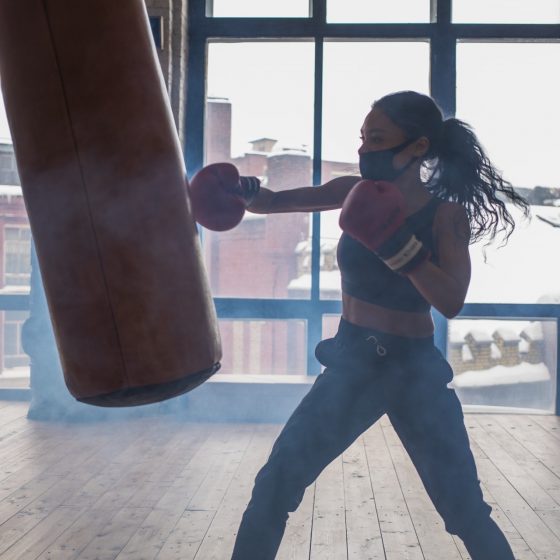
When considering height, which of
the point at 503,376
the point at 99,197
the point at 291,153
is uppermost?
the point at 291,153

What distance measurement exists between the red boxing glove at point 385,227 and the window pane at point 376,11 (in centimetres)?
292

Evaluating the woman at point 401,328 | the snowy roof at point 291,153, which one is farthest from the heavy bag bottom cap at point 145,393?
the snowy roof at point 291,153

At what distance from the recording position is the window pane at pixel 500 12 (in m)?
3.93

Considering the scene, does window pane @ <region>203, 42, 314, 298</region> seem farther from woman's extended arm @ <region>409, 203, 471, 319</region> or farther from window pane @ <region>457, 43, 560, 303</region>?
woman's extended arm @ <region>409, 203, 471, 319</region>

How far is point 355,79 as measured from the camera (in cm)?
398

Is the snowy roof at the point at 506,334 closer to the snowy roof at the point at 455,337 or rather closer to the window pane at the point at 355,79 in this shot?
the snowy roof at the point at 455,337

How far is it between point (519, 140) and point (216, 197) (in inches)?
121

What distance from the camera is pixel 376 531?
2.15m

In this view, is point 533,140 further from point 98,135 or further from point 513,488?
point 98,135

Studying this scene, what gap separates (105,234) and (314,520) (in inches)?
56.2

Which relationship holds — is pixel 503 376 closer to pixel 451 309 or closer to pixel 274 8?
pixel 274 8

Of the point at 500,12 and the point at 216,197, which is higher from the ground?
the point at 500,12

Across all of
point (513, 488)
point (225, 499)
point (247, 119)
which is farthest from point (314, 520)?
point (247, 119)

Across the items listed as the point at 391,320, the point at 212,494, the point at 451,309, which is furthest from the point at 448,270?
the point at 212,494
